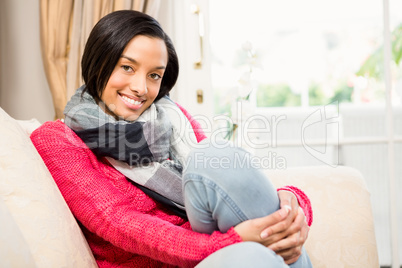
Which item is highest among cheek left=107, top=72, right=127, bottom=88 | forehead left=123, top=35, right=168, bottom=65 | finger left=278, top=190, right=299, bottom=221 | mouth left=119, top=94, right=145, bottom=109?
forehead left=123, top=35, right=168, bottom=65

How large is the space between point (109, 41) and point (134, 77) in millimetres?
121

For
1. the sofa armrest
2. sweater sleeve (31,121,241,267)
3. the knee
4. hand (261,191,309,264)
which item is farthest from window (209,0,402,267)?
the knee

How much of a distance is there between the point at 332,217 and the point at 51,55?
4.91 ft

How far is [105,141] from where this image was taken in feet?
3.64

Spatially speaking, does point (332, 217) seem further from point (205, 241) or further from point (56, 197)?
point (56, 197)

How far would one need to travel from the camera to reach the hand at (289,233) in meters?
0.93

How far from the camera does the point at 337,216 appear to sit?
53.9 inches

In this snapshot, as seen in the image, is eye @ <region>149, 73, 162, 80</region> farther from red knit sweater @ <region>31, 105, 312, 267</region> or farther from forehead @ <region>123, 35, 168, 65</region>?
red knit sweater @ <region>31, 105, 312, 267</region>

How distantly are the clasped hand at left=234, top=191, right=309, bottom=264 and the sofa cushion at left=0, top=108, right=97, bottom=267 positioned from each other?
1.23ft

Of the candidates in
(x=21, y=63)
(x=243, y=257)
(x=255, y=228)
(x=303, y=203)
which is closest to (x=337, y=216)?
(x=303, y=203)

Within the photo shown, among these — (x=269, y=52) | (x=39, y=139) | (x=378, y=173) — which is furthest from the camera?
(x=269, y=52)

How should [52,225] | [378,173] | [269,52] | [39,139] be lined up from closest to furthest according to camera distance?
[52,225], [39,139], [378,173], [269,52]

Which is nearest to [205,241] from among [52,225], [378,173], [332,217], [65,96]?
[52,225]

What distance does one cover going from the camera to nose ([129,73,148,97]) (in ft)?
3.89
